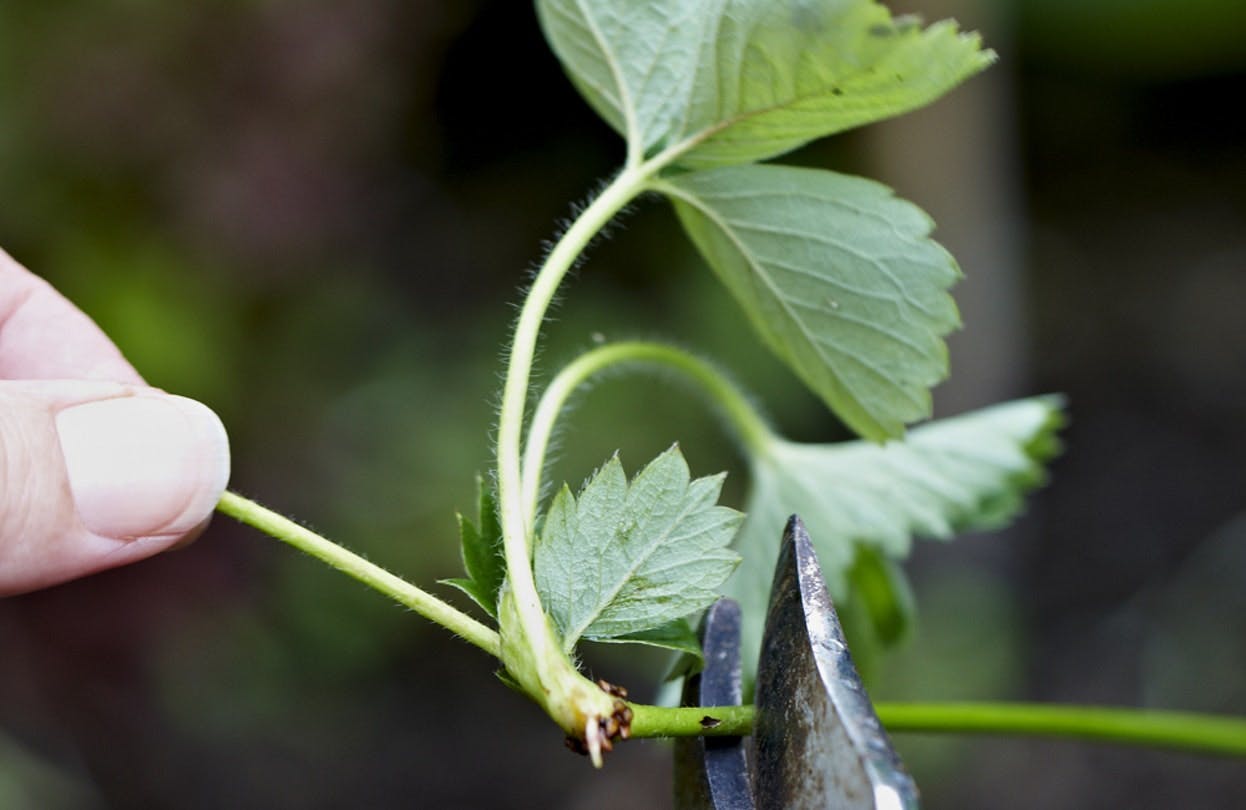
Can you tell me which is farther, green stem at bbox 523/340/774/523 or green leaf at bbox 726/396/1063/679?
green leaf at bbox 726/396/1063/679

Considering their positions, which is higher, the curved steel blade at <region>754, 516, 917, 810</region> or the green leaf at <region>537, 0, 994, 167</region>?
the green leaf at <region>537, 0, 994, 167</region>

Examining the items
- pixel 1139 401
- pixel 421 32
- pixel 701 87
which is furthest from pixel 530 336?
pixel 1139 401

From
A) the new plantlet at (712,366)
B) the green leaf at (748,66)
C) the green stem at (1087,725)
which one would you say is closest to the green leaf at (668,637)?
the new plantlet at (712,366)

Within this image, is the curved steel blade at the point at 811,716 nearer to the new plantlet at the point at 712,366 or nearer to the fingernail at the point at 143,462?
the new plantlet at the point at 712,366

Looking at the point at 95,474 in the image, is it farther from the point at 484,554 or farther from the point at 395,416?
the point at 395,416

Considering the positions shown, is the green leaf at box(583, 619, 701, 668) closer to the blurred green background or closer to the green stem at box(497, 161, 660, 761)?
the green stem at box(497, 161, 660, 761)

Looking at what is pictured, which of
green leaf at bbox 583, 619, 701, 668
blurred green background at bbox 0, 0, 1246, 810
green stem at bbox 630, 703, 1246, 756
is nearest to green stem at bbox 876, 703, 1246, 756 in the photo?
green stem at bbox 630, 703, 1246, 756
